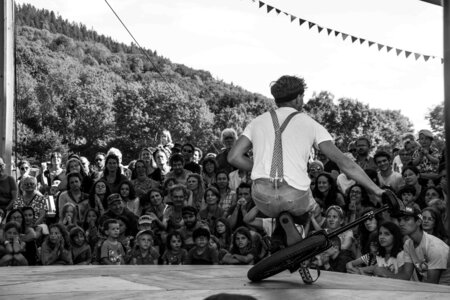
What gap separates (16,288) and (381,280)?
2476mm

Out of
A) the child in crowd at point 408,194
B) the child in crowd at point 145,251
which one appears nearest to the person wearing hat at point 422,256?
the child in crowd at point 408,194

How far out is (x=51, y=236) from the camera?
336 inches

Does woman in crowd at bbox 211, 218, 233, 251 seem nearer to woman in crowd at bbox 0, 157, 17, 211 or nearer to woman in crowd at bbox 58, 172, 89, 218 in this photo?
woman in crowd at bbox 58, 172, 89, 218

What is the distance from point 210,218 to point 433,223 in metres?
2.75

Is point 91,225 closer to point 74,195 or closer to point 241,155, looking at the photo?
point 74,195

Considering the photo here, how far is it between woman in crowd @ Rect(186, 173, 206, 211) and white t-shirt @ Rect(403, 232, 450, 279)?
323cm

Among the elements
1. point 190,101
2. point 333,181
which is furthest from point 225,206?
point 190,101

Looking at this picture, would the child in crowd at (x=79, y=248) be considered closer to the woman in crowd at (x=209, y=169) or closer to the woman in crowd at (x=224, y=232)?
the woman in crowd at (x=224, y=232)

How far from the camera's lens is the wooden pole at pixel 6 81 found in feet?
32.6

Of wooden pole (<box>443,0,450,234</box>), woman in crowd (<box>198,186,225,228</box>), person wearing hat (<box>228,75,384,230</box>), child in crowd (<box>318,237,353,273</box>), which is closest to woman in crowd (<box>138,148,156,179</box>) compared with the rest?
woman in crowd (<box>198,186,225,228</box>)

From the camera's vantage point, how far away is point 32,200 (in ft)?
32.7

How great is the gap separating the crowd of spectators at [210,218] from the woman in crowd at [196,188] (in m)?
0.01

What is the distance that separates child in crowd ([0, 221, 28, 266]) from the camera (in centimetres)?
856

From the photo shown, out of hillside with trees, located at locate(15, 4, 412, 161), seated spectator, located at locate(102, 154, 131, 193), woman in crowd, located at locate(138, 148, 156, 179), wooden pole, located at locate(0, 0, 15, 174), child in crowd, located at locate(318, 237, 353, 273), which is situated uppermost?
hillside with trees, located at locate(15, 4, 412, 161)
